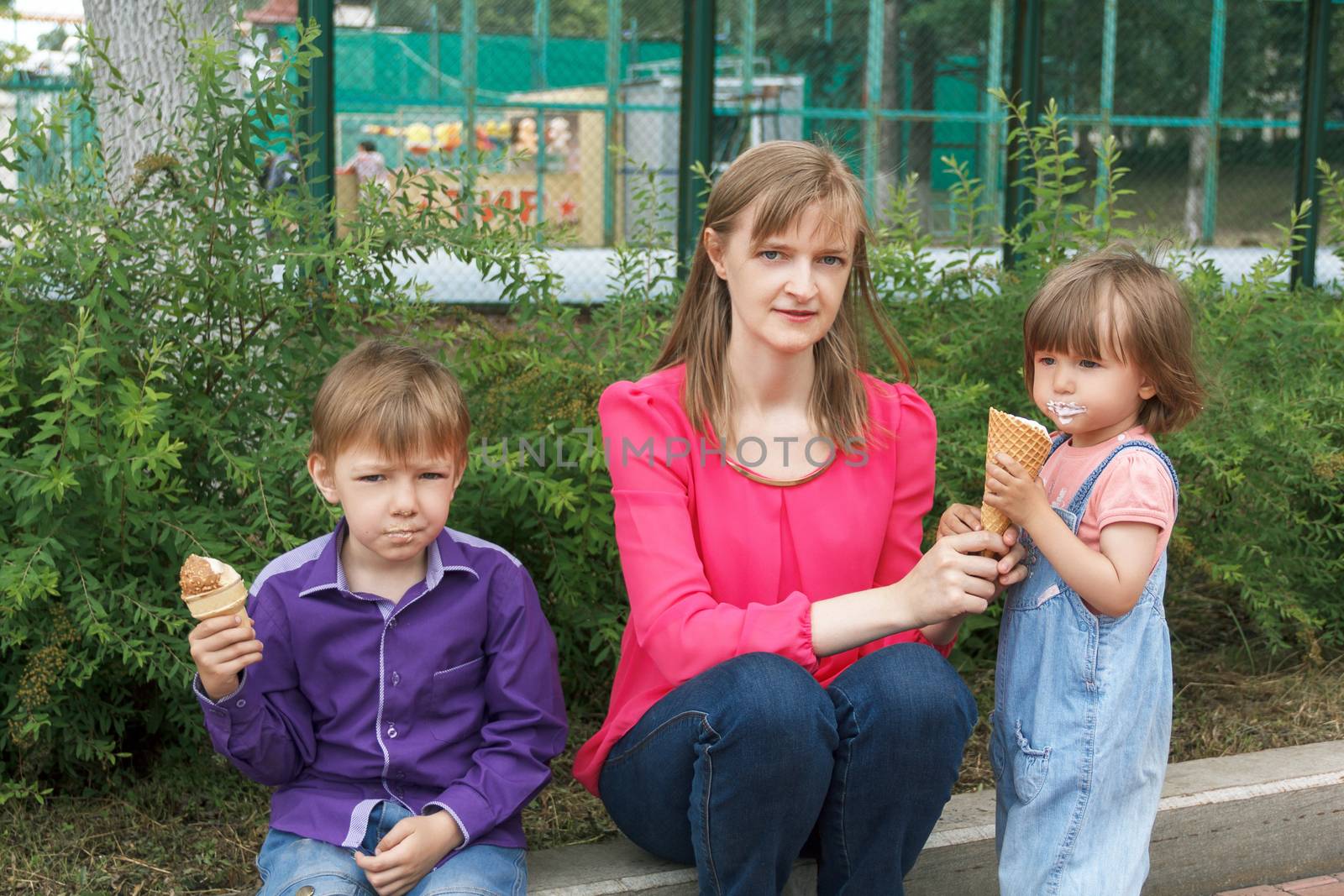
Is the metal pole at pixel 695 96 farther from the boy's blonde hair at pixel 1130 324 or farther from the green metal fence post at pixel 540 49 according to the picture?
the green metal fence post at pixel 540 49

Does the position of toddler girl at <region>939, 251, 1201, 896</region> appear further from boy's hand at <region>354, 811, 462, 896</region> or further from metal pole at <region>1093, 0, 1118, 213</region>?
metal pole at <region>1093, 0, 1118, 213</region>

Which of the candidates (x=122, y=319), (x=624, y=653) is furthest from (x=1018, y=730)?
(x=122, y=319)

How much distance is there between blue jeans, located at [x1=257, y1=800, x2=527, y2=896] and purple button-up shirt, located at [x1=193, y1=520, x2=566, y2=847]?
3cm

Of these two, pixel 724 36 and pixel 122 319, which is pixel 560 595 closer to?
pixel 122 319

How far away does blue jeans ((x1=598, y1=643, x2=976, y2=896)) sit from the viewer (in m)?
2.01

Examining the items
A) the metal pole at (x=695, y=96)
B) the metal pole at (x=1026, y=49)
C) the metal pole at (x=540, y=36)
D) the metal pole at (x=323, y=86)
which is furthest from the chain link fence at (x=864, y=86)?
the metal pole at (x=323, y=86)

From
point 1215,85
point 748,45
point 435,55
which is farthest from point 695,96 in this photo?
point 1215,85

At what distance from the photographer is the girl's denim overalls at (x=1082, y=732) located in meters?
2.12

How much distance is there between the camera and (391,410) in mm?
2150

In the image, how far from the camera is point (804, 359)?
7.88ft

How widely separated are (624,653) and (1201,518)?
1938 millimetres

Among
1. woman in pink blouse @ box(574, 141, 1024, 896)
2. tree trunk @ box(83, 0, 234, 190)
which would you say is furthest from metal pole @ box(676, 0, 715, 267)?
woman in pink blouse @ box(574, 141, 1024, 896)

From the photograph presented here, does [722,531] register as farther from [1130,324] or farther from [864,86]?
[864,86]

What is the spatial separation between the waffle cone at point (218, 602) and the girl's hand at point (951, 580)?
1017 millimetres
